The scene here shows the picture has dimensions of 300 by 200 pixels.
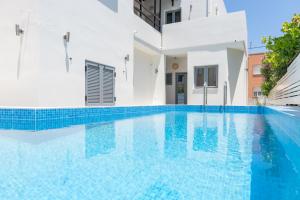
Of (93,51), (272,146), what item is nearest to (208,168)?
(272,146)

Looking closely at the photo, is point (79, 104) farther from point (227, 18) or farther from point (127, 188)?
point (227, 18)

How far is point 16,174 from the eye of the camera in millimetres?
2004

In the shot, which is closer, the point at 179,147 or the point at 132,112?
the point at 179,147

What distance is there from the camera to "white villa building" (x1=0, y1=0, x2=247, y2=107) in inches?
216

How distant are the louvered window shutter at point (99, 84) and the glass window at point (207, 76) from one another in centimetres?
506

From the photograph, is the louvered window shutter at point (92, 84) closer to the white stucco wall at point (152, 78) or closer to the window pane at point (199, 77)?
the white stucco wall at point (152, 78)

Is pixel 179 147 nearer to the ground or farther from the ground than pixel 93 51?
nearer to the ground

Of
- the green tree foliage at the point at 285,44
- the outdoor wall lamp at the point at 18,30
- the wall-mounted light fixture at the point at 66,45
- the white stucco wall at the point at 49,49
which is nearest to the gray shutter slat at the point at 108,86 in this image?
the white stucco wall at the point at 49,49

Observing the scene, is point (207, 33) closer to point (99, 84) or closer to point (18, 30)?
point (99, 84)

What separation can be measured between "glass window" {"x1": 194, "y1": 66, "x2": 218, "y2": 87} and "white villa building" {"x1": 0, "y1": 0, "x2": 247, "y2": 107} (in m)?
0.05

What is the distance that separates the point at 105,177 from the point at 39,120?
3.41 m

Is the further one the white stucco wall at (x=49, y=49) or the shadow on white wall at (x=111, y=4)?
the shadow on white wall at (x=111, y=4)

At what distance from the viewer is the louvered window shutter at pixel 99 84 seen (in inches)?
282

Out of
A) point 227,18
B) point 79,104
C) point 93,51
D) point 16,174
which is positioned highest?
point 227,18
